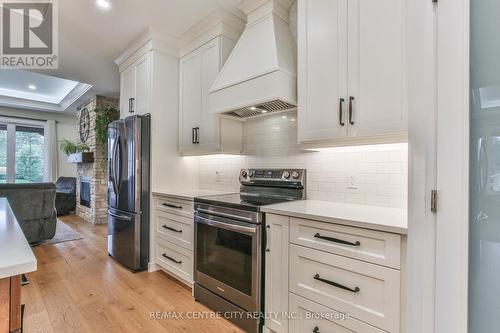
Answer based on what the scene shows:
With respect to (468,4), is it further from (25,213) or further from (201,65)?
(25,213)

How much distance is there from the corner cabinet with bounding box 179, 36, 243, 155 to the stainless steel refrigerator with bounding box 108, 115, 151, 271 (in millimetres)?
442

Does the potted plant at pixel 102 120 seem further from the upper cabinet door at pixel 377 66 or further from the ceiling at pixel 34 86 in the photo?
the upper cabinet door at pixel 377 66

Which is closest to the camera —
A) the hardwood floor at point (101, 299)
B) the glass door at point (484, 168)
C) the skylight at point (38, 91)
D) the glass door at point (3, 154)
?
the glass door at point (484, 168)

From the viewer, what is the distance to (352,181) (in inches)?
78.4

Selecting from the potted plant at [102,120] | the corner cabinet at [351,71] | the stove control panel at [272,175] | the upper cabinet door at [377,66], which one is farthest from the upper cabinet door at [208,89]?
the potted plant at [102,120]

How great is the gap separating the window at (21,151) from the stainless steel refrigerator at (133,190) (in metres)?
5.66

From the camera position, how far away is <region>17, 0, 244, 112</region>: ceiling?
246 cm

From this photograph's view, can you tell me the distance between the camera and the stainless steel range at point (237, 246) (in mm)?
1817

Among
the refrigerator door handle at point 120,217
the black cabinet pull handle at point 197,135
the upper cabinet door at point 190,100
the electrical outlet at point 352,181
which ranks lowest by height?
the refrigerator door handle at point 120,217

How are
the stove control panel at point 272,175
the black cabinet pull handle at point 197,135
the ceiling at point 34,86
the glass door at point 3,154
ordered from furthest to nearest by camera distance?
1. the glass door at point 3,154
2. the ceiling at point 34,86
3. the black cabinet pull handle at point 197,135
4. the stove control panel at point 272,175

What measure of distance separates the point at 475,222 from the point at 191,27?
2.94m

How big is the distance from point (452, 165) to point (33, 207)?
16.3 ft

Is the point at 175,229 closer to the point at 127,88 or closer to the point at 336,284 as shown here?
the point at 336,284

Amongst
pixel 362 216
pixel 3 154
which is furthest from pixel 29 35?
pixel 3 154
